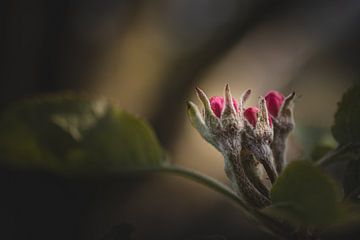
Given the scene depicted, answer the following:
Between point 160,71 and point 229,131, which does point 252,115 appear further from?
point 160,71

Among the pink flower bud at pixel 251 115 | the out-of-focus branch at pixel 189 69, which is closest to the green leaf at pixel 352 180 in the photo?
the pink flower bud at pixel 251 115

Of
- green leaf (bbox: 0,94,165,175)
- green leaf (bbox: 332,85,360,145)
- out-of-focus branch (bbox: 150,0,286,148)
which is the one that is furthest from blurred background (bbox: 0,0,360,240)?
green leaf (bbox: 332,85,360,145)

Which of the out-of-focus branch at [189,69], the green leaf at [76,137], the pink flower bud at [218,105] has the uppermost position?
the out-of-focus branch at [189,69]

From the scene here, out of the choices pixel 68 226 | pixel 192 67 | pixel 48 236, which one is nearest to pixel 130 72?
pixel 192 67

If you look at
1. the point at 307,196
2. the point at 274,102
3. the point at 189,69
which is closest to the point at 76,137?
the point at 274,102

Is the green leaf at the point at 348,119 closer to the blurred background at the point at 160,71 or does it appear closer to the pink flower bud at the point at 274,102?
the pink flower bud at the point at 274,102
